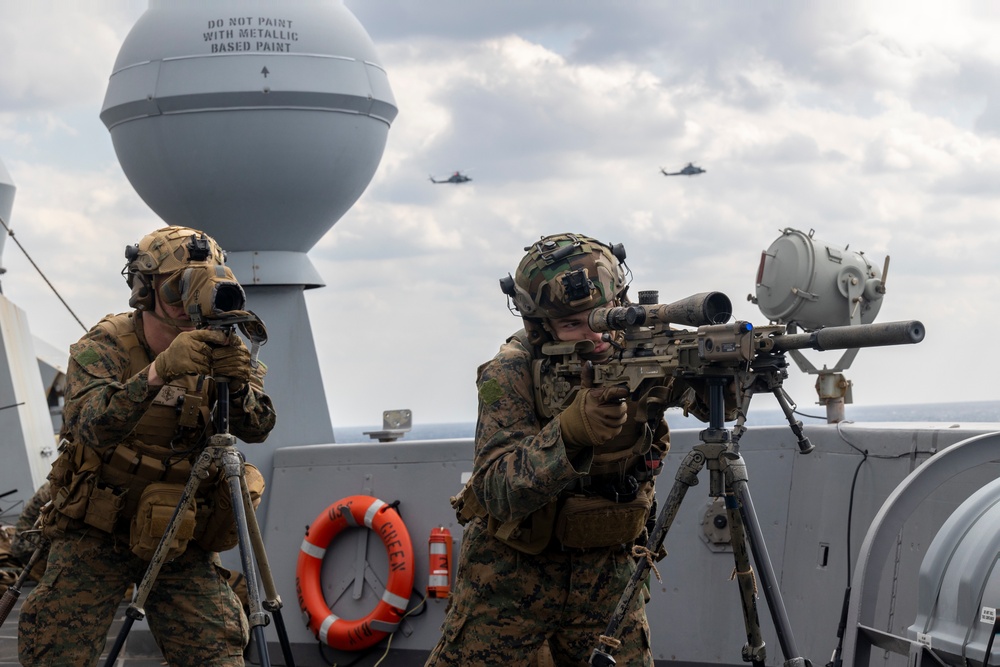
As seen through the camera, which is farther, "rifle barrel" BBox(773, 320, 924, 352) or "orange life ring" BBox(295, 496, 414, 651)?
"orange life ring" BBox(295, 496, 414, 651)

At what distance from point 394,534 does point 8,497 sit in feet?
16.5

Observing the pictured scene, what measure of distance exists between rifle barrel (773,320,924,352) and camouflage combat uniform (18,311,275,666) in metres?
2.31

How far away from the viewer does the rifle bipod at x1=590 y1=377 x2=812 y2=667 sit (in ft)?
12.2

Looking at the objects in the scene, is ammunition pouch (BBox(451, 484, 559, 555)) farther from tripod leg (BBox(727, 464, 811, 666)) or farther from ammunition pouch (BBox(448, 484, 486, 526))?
tripod leg (BBox(727, 464, 811, 666))

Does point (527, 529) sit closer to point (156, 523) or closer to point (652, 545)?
point (652, 545)

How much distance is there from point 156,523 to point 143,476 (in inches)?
11.5

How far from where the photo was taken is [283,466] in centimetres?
795

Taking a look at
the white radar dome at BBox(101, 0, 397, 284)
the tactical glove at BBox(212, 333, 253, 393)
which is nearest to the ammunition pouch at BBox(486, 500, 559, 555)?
the tactical glove at BBox(212, 333, 253, 393)

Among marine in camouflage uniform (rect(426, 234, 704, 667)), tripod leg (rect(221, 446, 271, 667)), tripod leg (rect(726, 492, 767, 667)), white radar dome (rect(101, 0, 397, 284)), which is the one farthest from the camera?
white radar dome (rect(101, 0, 397, 284))

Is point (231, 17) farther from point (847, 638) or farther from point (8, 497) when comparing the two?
point (847, 638)

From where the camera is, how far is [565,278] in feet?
13.1

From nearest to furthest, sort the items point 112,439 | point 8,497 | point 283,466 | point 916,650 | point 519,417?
point 916,650, point 519,417, point 112,439, point 283,466, point 8,497

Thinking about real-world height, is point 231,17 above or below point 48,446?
above

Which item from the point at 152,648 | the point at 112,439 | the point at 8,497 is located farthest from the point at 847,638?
the point at 8,497
